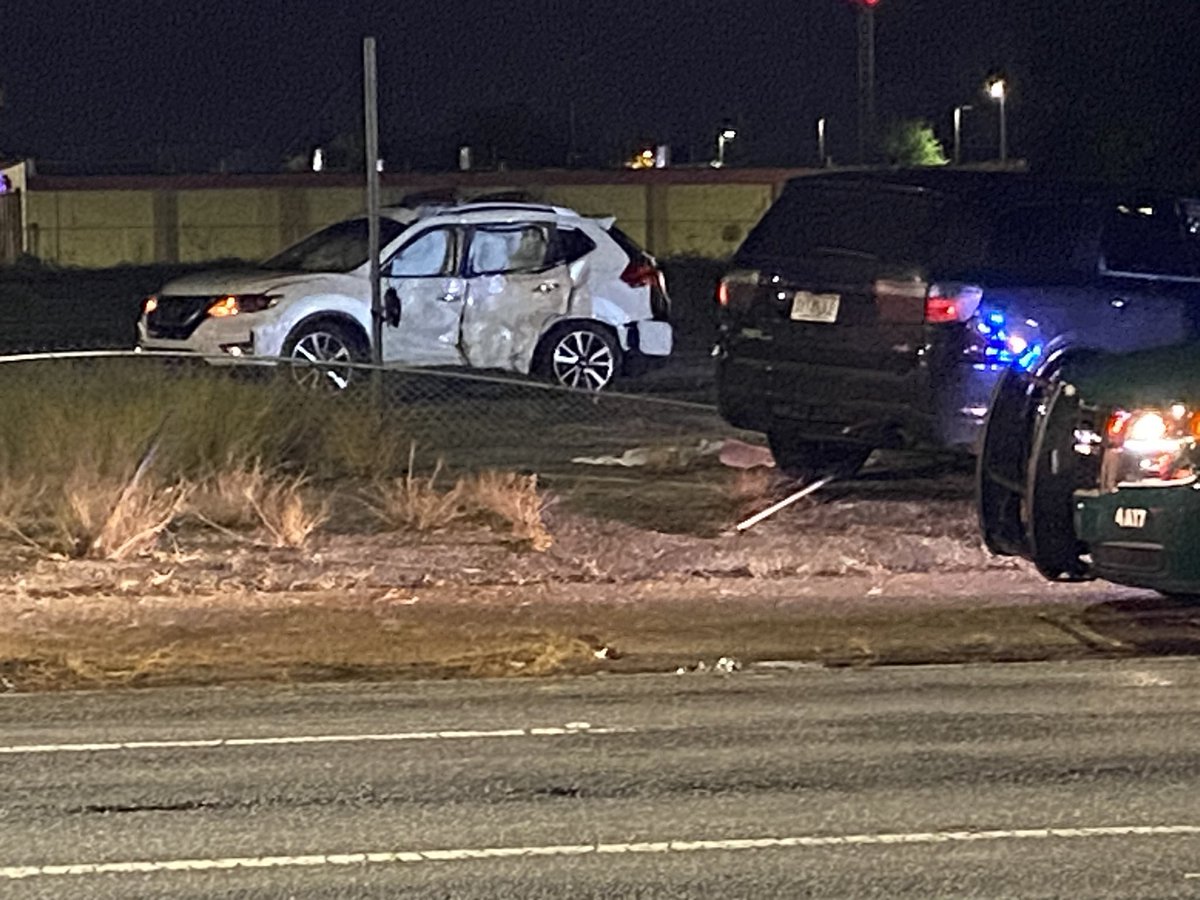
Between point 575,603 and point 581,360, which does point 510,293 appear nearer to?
point 581,360

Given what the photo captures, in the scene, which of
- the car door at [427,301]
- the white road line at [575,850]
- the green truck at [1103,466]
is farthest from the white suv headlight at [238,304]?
the white road line at [575,850]

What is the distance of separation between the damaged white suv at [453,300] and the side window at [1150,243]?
20.5 feet

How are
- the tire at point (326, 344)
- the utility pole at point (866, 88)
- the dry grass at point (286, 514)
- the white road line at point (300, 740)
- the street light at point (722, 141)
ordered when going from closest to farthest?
the white road line at point (300, 740) → the dry grass at point (286, 514) → the tire at point (326, 344) → the utility pole at point (866, 88) → the street light at point (722, 141)

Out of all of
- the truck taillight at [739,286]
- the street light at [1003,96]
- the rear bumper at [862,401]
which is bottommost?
the rear bumper at [862,401]

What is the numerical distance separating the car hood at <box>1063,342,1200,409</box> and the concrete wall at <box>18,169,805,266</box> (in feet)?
140

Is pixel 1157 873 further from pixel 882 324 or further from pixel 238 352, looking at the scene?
pixel 238 352

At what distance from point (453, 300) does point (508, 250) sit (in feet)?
2.32

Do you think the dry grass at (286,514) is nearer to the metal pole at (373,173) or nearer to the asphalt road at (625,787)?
the metal pole at (373,173)

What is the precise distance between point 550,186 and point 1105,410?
146 ft

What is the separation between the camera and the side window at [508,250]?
1948 cm

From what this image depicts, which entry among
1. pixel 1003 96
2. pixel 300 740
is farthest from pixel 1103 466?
pixel 1003 96

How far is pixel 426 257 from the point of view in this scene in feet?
63.2

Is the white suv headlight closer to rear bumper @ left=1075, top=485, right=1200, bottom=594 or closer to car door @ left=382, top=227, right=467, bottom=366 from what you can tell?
car door @ left=382, top=227, right=467, bottom=366

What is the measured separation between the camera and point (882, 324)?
1332 centimetres
